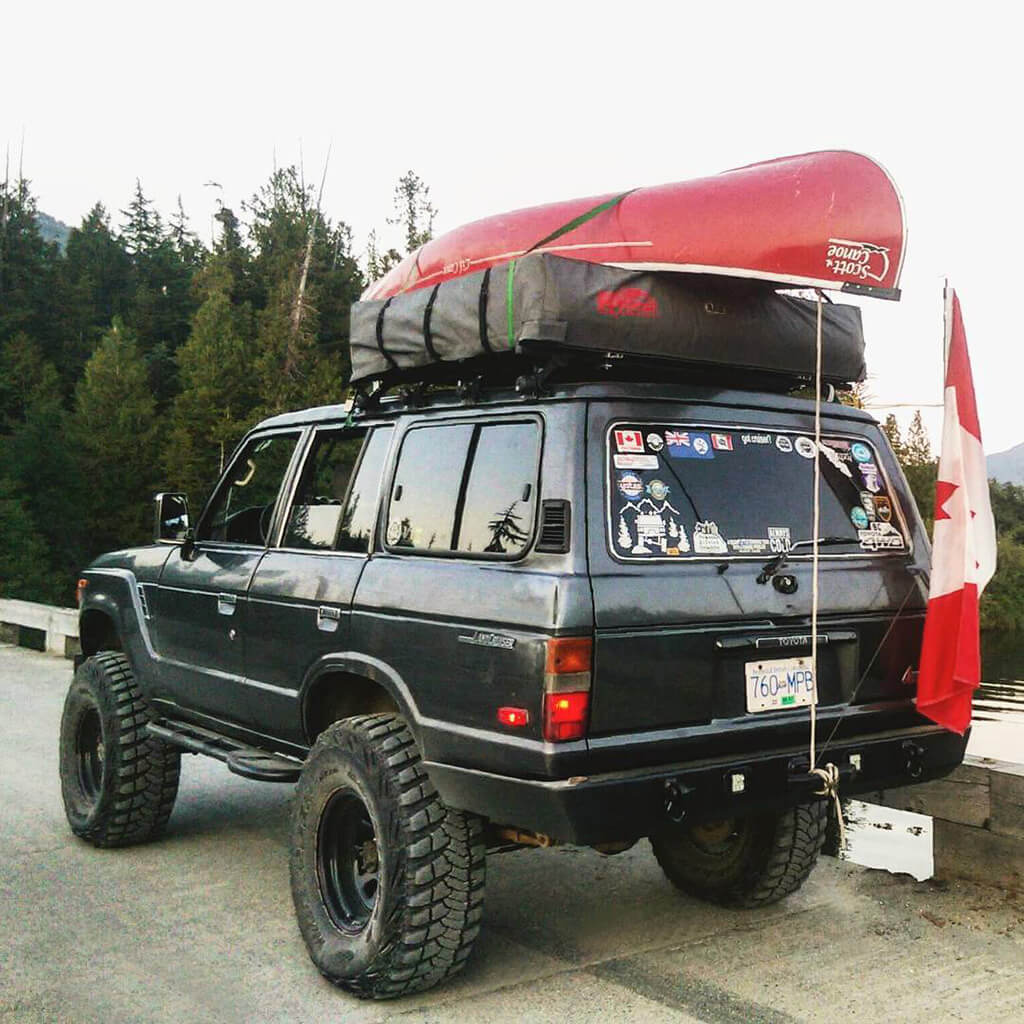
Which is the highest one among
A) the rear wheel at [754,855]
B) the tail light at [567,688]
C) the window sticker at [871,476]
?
the window sticker at [871,476]

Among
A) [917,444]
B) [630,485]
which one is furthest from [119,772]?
[917,444]

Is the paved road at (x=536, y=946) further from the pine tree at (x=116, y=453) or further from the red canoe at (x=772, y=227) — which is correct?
the pine tree at (x=116, y=453)

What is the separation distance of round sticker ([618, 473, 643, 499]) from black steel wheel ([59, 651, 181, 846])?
3025 millimetres

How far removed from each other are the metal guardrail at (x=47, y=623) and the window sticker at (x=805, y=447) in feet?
33.3

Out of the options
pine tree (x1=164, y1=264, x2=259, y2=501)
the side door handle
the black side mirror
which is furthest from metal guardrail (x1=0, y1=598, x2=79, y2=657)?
pine tree (x1=164, y1=264, x2=259, y2=501)

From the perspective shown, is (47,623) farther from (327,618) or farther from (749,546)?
(749,546)

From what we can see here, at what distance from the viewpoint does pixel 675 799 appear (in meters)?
3.54

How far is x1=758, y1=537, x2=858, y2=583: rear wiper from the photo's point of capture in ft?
12.7

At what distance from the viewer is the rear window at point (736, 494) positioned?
3701mm

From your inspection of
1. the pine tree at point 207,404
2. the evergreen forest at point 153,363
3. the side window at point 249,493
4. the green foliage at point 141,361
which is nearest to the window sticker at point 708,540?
the side window at point 249,493

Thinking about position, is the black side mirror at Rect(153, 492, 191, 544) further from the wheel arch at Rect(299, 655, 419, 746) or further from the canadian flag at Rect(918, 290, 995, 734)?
the canadian flag at Rect(918, 290, 995, 734)

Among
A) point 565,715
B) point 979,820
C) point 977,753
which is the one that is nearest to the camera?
point 565,715

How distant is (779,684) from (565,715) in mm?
883

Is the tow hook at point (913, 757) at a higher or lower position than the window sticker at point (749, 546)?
lower
